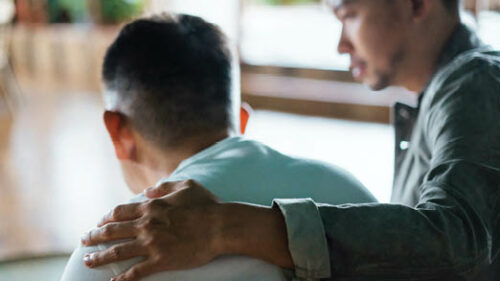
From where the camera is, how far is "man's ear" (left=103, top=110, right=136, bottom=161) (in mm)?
995

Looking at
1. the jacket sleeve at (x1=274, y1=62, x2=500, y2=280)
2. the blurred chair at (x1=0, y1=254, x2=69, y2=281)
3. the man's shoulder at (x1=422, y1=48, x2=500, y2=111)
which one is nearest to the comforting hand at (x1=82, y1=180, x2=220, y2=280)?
the jacket sleeve at (x1=274, y1=62, x2=500, y2=280)

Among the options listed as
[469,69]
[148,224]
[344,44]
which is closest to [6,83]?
[344,44]

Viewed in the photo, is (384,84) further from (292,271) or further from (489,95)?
(292,271)

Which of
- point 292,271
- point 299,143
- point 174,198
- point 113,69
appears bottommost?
point 299,143

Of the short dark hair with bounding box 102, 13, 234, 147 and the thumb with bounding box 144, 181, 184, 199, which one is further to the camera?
the short dark hair with bounding box 102, 13, 234, 147

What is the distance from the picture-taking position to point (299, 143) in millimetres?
4621

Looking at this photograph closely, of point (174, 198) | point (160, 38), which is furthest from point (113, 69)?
point (174, 198)

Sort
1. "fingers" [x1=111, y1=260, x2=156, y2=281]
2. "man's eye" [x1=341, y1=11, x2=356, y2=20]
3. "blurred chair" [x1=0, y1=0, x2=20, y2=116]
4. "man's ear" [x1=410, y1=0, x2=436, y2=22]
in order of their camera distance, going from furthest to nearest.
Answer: "blurred chair" [x1=0, y1=0, x2=20, y2=116] → "man's eye" [x1=341, y1=11, x2=356, y2=20] → "man's ear" [x1=410, y1=0, x2=436, y2=22] → "fingers" [x1=111, y1=260, x2=156, y2=281]

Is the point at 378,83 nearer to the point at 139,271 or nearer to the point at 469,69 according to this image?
the point at 469,69

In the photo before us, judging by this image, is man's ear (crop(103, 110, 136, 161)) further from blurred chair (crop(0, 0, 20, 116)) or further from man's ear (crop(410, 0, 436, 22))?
blurred chair (crop(0, 0, 20, 116))

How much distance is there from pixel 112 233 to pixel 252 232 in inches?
6.5

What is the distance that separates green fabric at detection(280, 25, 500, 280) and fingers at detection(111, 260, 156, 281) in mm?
173

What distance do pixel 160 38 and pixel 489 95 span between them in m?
0.51

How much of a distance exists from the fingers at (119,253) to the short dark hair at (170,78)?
10.2 inches
